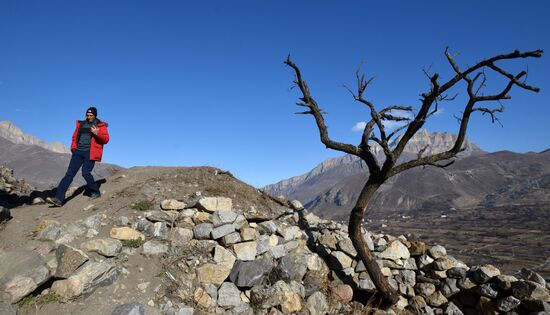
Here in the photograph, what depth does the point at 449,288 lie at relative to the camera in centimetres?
1031

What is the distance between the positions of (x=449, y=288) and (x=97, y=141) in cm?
1106

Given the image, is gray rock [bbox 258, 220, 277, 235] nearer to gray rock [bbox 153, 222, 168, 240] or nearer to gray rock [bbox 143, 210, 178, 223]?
gray rock [bbox 143, 210, 178, 223]

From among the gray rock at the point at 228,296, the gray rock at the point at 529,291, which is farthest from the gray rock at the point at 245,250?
the gray rock at the point at 529,291

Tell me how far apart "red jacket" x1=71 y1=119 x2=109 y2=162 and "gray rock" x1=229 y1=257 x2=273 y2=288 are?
540cm

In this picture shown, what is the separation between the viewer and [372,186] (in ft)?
32.9

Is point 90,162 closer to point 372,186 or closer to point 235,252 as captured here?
point 235,252

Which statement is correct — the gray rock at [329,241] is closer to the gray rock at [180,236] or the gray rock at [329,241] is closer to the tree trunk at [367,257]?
the tree trunk at [367,257]

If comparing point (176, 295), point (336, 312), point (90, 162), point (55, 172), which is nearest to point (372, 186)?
point (336, 312)

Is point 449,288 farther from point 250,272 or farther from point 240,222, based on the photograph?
point 240,222

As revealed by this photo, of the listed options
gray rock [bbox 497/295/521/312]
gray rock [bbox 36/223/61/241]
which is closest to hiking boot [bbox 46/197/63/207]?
gray rock [bbox 36/223/61/241]

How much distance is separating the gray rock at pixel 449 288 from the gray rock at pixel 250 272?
Answer: 5.25 meters

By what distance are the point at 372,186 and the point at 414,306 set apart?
3786 millimetres

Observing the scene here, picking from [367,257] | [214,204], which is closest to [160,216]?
[214,204]

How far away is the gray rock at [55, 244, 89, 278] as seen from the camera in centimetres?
701
